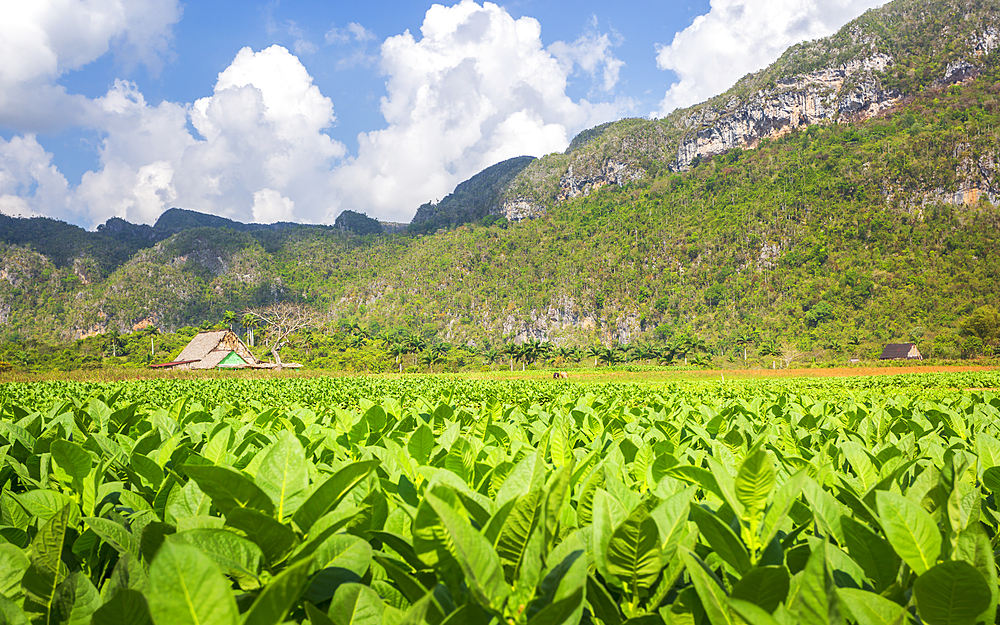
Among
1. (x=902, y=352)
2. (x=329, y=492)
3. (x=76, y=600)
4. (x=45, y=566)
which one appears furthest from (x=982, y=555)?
(x=902, y=352)

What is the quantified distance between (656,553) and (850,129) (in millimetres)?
150365

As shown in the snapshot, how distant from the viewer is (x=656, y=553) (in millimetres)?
772

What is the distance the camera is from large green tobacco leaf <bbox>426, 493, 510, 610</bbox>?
0.57 m

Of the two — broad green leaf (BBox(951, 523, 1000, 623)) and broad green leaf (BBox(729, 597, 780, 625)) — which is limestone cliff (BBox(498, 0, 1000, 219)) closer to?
broad green leaf (BBox(951, 523, 1000, 623))

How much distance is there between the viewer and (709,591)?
0.63m

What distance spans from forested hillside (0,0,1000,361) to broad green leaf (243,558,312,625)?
86399 mm

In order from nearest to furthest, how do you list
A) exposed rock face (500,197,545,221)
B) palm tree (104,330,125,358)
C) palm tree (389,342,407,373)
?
palm tree (104,330,125,358), palm tree (389,342,407,373), exposed rock face (500,197,545,221)

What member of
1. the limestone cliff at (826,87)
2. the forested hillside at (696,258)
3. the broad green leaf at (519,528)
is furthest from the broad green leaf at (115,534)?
the limestone cliff at (826,87)

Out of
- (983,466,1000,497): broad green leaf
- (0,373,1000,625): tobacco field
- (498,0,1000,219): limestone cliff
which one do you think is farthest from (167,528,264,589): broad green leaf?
(498,0,1000,219): limestone cliff

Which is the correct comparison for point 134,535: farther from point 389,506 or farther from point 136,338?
point 136,338

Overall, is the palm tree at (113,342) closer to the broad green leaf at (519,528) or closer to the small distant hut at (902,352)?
the broad green leaf at (519,528)

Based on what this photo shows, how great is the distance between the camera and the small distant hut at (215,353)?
5016cm

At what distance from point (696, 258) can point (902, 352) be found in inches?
2162

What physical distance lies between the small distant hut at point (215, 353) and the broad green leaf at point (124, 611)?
54.7 m
